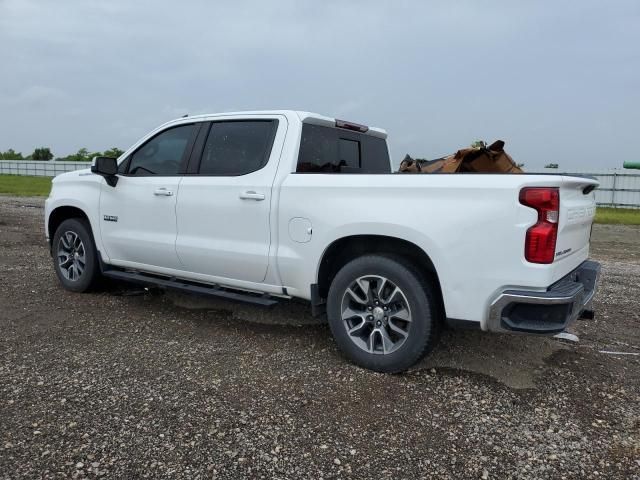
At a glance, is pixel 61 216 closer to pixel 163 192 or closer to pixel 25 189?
pixel 163 192

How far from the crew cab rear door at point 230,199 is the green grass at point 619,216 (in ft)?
50.9

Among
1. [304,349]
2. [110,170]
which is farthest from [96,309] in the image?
[304,349]

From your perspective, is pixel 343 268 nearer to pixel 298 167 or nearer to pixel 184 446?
pixel 298 167

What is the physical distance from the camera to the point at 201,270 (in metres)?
4.68

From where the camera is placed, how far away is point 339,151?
15.8 feet

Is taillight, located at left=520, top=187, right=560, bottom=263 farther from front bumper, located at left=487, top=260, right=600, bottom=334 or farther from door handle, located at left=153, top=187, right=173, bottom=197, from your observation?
door handle, located at left=153, top=187, right=173, bottom=197

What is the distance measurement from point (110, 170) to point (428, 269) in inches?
129

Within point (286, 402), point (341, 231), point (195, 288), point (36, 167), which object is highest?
point (36, 167)

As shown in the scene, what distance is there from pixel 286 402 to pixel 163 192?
94.4 inches

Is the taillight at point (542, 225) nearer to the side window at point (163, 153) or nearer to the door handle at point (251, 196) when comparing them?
the door handle at point (251, 196)

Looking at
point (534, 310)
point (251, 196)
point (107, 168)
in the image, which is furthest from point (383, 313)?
point (107, 168)

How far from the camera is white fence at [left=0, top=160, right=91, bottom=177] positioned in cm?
5122

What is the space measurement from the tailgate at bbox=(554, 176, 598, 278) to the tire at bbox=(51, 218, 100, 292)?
14.7 feet

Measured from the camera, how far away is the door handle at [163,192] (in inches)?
189
